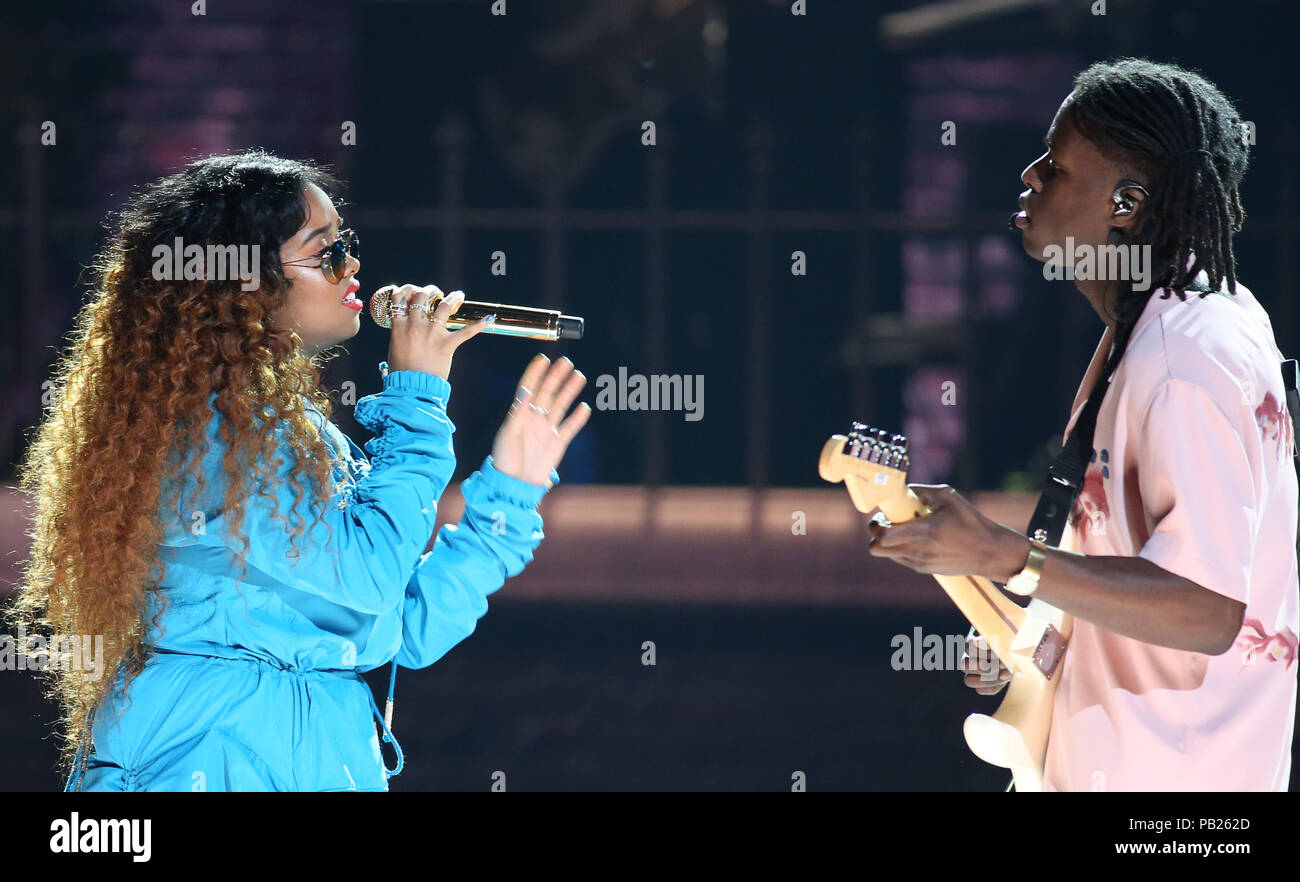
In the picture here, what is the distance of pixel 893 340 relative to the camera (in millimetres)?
7473

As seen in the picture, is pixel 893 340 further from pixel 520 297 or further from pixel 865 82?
pixel 520 297

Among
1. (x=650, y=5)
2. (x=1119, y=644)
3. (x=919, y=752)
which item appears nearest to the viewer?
(x=1119, y=644)

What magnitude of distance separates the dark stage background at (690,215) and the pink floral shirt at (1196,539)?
4.84 meters

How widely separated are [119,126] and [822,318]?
3.95 meters

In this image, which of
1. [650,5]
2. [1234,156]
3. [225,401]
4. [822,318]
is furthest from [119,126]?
[1234,156]

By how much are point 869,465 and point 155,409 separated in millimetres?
1056

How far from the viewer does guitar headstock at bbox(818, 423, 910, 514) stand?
196 cm

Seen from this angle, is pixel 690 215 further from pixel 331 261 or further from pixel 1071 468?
pixel 1071 468

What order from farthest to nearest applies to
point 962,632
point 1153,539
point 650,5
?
point 650,5
point 962,632
point 1153,539

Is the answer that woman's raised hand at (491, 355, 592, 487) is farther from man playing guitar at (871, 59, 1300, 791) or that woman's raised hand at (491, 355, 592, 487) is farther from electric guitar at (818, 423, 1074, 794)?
man playing guitar at (871, 59, 1300, 791)

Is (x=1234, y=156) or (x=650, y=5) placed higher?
(x=650, y=5)

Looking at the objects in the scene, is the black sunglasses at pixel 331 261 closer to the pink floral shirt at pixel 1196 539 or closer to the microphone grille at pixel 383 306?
the microphone grille at pixel 383 306

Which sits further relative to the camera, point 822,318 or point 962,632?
point 822,318

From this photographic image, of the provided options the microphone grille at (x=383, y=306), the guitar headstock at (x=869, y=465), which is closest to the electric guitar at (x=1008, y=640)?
the guitar headstock at (x=869, y=465)
